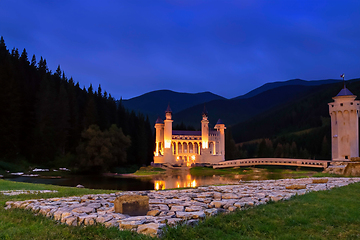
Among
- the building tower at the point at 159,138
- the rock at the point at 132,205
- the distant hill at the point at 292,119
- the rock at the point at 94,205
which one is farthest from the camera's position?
the distant hill at the point at 292,119

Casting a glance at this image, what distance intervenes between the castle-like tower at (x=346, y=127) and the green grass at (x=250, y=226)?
862 inches

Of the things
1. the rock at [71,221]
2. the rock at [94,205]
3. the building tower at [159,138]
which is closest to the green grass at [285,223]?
the rock at [71,221]

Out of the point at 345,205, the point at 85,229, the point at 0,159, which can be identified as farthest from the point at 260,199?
the point at 0,159

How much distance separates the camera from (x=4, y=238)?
5.05 meters

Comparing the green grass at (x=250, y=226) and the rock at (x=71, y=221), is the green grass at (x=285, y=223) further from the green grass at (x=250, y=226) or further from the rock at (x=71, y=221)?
the rock at (x=71, y=221)

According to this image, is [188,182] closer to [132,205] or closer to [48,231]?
[132,205]

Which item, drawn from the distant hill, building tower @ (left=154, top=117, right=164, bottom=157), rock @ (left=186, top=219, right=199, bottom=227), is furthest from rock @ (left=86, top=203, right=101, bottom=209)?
the distant hill

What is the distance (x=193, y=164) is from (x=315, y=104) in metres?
121

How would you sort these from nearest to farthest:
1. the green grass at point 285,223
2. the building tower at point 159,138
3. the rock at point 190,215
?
the green grass at point 285,223
the rock at point 190,215
the building tower at point 159,138

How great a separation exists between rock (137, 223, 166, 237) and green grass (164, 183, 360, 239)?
0.22m

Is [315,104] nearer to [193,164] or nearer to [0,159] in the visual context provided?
[193,164]

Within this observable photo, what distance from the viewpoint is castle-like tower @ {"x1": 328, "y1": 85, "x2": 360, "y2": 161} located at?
2619 centimetres

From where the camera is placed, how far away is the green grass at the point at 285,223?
5.12m

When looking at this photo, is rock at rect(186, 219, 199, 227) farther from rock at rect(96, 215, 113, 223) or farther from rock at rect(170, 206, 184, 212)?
rock at rect(96, 215, 113, 223)
